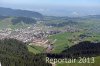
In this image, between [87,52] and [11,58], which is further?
[87,52]

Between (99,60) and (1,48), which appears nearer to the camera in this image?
(99,60)

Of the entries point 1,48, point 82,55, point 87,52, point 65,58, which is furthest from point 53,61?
point 1,48

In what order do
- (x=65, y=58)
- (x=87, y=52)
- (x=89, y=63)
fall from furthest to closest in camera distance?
(x=87, y=52)
(x=65, y=58)
(x=89, y=63)

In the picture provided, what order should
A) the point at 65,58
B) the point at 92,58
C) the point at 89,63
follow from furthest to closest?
the point at 65,58
the point at 92,58
the point at 89,63

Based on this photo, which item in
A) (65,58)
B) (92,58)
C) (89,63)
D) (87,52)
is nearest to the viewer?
(89,63)

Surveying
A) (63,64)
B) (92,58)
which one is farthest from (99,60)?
(63,64)

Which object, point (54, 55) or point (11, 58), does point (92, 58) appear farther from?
point (11, 58)

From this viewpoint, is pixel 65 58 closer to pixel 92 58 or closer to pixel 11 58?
pixel 92 58

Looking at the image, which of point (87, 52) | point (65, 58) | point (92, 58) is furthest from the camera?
point (87, 52)
